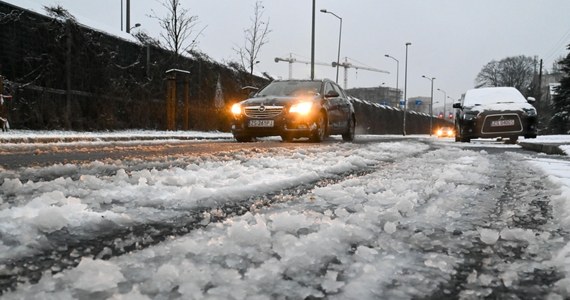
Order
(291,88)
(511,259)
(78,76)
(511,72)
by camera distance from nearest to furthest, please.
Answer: (511,259) < (291,88) < (78,76) < (511,72)

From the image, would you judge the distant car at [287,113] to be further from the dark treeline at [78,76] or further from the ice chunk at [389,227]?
the ice chunk at [389,227]

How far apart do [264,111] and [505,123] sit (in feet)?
15.8

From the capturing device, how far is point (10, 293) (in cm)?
68

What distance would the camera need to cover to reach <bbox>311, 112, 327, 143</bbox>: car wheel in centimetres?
780

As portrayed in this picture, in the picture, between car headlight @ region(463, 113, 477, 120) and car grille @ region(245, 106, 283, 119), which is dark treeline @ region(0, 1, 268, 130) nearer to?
car grille @ region(245, 106, 283, 119)

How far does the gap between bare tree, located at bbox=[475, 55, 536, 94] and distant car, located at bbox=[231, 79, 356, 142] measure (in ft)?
225

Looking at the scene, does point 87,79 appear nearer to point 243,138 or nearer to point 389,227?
point 243,138

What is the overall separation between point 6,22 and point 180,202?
1092cm


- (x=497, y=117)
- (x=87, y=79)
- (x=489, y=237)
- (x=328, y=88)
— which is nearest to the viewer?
(x=489, y=237)

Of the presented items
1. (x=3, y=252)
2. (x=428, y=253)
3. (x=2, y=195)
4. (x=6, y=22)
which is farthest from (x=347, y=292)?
(x=6, y=22)

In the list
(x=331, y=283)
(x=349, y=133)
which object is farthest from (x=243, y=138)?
(x=331, y=283)

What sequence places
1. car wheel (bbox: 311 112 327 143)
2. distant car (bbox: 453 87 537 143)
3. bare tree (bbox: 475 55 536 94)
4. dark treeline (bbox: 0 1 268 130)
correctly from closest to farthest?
car wheel (bbox: 311 112 327 143)
distant car (bbox: 453 87 537 143)
dark treeline (bbox: 0 1 268 130)
bare tree (bbox: 475 55 536 94)

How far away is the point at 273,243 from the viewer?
101 cm

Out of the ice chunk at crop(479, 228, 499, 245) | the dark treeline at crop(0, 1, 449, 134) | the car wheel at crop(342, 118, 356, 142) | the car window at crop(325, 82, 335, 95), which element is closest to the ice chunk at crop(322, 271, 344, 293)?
the ice chunk at crop(479, 228, 499, 245)
